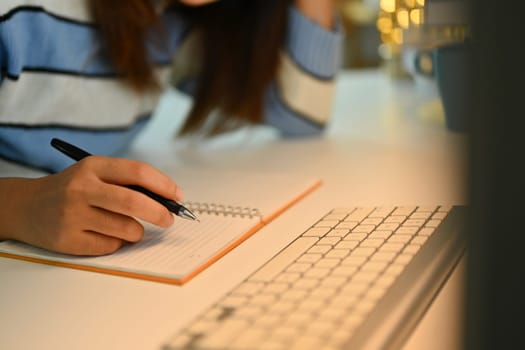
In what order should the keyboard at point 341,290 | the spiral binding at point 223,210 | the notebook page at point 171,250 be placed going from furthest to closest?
the spiral binding at point 223,210
the notebook page at point 171,250
the keyboard at point 341,290

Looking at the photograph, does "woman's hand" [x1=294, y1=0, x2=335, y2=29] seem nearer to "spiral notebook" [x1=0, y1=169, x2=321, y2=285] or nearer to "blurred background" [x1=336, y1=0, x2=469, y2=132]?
"blurred background" [x1=336, y1=0, x2=469, y2=132]

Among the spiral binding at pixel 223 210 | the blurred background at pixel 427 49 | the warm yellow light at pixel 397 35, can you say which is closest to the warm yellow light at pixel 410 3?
the blurred background at pixel 427 49

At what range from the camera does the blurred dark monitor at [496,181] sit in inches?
9.9

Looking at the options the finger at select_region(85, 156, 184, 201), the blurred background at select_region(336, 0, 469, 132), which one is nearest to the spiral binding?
the finger at select_region(85, 156, 184, 201)

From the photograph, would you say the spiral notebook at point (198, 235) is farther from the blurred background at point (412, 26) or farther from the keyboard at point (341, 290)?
the blurred background at point (412, 26)

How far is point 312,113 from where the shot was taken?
102cm

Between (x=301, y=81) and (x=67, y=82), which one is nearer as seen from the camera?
(x=67, y=82)

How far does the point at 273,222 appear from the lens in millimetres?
617

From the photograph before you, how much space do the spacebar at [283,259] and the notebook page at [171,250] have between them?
64 millimetres

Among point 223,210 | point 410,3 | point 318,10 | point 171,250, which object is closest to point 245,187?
point 223,210

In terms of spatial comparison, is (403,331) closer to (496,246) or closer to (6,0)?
(496,246)

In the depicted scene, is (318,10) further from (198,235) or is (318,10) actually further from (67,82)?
(198,235)

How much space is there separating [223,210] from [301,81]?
1.44ft

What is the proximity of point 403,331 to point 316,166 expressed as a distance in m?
0.47
